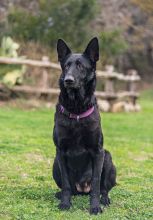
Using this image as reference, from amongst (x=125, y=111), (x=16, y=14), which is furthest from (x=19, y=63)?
(x=16, y=14)

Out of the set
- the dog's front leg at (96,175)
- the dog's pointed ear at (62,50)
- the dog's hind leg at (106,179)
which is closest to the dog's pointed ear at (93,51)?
the dog's pointed ear at (62,50)

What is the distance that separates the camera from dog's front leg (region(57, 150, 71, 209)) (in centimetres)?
581

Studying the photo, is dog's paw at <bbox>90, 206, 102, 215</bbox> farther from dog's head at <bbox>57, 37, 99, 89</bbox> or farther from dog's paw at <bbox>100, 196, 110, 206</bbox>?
dog's head at <bbox>57, 37, 99, 89</bbox>

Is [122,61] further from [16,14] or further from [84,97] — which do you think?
[84,97]

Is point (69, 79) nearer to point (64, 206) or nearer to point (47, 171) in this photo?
point (64, 206)

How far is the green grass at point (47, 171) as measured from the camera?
223 inches

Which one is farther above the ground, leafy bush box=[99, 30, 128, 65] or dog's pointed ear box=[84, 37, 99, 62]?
leafy bush box=[99, 30, 128, 65]

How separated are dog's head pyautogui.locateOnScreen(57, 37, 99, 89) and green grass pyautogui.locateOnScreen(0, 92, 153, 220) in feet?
4.39

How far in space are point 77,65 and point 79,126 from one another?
64cm

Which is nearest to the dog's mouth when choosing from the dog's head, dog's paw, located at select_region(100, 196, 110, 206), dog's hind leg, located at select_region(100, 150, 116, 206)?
the dog's head

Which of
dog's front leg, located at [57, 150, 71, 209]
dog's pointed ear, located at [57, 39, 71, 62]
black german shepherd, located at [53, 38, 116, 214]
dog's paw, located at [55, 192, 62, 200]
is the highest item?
dog's pointed ear, located at [57, 39, 71, 62]

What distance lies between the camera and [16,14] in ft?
74.0

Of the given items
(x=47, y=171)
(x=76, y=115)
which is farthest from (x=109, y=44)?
(x=76, y=115)

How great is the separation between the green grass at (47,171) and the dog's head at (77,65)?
1.34 meters
